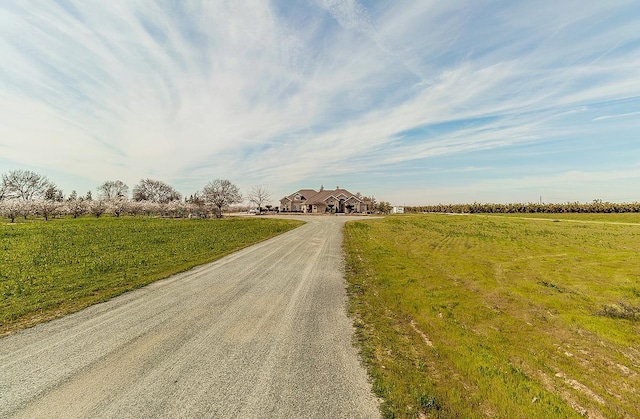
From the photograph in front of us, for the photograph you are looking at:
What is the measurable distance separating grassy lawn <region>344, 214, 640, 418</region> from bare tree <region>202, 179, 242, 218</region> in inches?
3068

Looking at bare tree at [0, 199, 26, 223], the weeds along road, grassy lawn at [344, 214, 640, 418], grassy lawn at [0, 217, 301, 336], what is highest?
bare tree at [0, 199, 26, 223]

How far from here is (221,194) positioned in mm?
87750

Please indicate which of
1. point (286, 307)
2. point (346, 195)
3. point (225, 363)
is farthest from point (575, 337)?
point (346, 195)

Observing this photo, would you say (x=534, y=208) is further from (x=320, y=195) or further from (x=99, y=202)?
(x=99, y=202)

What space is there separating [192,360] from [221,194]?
87.3m

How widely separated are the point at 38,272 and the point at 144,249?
6465 millimetres

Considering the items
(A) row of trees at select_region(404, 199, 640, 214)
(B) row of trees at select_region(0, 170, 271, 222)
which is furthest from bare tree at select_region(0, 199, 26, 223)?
(A) row of trees at select_region(404, 199, 640, 214)

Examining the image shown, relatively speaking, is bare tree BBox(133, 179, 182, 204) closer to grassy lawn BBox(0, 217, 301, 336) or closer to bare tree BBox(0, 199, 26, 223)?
bare tree BBox(0, 199, 26, 223)

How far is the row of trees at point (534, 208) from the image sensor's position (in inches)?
2977

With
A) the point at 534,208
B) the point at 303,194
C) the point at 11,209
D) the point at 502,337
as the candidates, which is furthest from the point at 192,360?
the point at 534,208

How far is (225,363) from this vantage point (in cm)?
576

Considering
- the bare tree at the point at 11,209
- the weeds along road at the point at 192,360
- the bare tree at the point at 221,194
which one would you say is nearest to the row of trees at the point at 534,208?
the bare tree at the point at 221,194

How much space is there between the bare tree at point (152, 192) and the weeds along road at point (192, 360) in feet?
404

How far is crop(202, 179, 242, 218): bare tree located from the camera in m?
85.4
